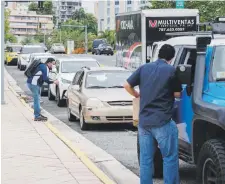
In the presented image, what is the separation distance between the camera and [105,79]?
1482 cm

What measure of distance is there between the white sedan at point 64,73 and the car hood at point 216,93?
489 inches

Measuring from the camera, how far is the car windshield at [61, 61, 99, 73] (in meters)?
20.3

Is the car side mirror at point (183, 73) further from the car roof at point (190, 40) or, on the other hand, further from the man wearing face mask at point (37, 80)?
the man wearing face mask at point (37, 80)

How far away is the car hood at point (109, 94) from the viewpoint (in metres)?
13.5

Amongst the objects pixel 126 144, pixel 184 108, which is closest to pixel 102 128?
pixel 126 144

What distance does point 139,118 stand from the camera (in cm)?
654

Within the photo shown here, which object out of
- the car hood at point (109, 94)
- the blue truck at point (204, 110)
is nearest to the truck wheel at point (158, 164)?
the blue truck at point (204, 110)

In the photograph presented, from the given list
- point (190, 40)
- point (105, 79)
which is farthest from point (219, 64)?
point (105, 79)

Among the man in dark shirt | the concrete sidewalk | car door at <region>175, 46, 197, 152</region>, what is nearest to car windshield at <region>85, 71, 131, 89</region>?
the concrete sidewalk

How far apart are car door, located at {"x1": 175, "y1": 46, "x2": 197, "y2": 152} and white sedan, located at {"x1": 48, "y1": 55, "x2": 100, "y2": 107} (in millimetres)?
11353

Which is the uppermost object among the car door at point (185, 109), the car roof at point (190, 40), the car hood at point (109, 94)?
the car roof at point (190, 40)

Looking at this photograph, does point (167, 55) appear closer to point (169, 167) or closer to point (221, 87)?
point (221, 87)

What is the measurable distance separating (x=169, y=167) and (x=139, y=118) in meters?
0.62

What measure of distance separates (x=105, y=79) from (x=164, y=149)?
8.43 metres
